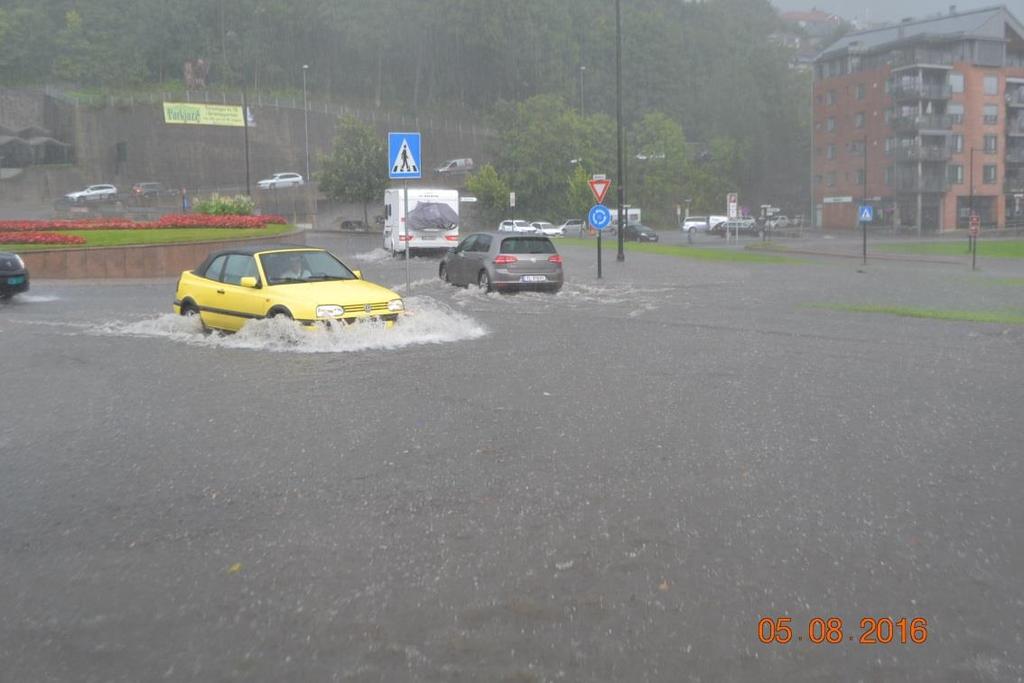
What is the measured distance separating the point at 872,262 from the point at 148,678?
43317 mm

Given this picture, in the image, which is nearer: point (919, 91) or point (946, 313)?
point (946, 313)

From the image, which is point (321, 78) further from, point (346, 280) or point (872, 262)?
point (346, 280)

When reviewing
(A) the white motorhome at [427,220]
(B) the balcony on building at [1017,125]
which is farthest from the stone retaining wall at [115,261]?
(B) the balcony on building at [1017,125]

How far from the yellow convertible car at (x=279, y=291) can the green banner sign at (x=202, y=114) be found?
2782 inches

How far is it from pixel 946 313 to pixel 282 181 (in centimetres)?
6990

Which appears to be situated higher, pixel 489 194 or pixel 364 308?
pixel 489 194

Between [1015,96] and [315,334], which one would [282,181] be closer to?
[1015,96]

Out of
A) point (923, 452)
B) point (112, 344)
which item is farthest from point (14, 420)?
point (923, 452)

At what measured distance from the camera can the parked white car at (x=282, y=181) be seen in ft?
271

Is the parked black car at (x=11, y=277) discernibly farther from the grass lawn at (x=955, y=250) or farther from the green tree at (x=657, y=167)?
the green tree at (x=657, y=167)

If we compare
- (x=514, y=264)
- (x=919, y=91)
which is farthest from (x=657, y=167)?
(x=514, y=264)

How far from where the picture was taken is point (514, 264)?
23.6m

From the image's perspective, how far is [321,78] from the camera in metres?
115
